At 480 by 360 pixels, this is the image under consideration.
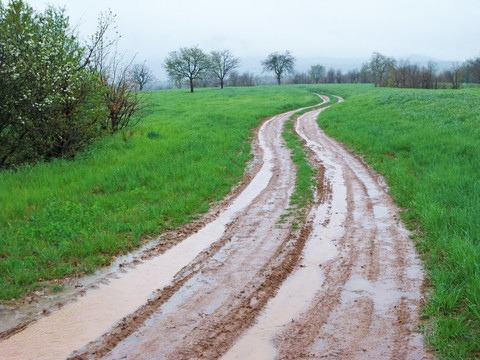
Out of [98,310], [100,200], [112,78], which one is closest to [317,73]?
[112,78]

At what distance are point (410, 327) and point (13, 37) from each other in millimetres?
11527

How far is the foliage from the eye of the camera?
31.6 ft

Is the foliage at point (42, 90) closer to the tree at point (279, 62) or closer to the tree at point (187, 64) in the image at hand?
the tree at point (187, 64)

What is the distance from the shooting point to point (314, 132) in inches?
755

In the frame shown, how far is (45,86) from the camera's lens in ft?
34.2

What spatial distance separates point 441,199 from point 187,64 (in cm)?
6450

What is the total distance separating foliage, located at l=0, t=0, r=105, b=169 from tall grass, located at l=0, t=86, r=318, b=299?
3.25ft

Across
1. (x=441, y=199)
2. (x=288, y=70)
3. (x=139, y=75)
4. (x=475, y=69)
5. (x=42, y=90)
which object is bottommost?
(x=441, y=199)

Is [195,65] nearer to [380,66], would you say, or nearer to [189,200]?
[380,66]

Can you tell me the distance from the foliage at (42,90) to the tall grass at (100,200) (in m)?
0.99

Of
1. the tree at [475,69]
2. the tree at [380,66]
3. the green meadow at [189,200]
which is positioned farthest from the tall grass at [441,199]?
the tree at [380,66]

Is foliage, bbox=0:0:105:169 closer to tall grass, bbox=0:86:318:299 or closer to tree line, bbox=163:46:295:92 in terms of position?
tall grass, bbox=0:86:318:299

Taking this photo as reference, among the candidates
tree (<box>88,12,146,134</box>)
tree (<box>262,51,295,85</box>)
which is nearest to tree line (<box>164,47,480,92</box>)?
tree (<box>262,51,295,85</box>)

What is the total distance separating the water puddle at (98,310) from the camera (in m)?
3.46
